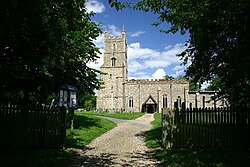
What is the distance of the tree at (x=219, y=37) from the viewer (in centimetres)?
785

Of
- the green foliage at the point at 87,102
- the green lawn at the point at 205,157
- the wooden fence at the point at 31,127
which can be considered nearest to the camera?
the green lawn at the point at 205,157

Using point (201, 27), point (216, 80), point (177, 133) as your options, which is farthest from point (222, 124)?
point (201, 27)

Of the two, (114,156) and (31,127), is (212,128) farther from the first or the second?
(31,127)

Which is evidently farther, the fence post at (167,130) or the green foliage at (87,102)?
the green foliage at (87,102)

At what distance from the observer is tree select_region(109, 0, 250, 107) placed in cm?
785

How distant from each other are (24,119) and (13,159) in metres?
1.94

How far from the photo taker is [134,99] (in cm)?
6234

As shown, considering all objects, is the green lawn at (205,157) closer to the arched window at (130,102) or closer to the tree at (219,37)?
the tree at (219,37)

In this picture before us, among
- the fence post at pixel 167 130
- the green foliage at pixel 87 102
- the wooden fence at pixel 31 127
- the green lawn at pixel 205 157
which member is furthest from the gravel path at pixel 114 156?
the green foliage at pixel 87 102

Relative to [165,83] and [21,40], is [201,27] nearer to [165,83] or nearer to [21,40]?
Result: [21,40]

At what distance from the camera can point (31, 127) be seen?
9211mm

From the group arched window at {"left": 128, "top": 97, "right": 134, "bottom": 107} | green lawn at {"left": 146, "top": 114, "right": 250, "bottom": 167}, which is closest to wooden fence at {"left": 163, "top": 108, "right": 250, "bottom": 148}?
green lawn at {"left": 146, "top": 114, "right": 250, "bottom": 167}

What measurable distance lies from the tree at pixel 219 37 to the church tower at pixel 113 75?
2051 inches

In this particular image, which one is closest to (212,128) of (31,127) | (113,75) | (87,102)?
(31,127)
